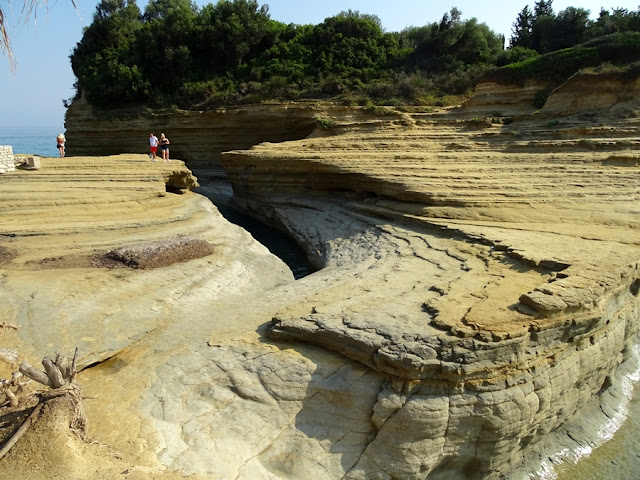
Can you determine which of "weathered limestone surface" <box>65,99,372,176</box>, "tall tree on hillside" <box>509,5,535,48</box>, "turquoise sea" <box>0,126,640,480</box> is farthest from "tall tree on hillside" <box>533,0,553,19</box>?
"turquoise sea" <box>0,126,640,480</box>

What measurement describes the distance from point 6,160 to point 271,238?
7311 mm

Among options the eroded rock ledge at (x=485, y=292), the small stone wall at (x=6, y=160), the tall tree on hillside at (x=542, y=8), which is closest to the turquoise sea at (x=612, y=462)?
the eroded rock ledge at (x=485, y=292)

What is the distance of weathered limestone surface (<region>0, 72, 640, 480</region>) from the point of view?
5398 millimetres

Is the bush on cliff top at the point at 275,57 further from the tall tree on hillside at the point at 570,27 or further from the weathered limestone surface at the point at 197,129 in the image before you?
the weathered limestone surface at the point at 197,129

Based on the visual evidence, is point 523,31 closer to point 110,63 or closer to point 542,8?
point 542,8

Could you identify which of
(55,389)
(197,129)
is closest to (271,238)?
(197,129)

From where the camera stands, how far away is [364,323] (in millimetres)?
6098

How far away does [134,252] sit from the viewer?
9.37 meters

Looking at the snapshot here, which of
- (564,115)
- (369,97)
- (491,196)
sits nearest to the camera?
(491,196)

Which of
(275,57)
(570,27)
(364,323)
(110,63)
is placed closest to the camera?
→ (364,323)

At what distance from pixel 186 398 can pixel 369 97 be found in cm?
1714

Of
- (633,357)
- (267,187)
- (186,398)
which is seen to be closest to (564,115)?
(633,357)

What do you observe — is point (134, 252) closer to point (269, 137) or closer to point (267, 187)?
point (267, 187)

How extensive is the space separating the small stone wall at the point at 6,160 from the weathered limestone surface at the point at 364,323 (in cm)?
80
